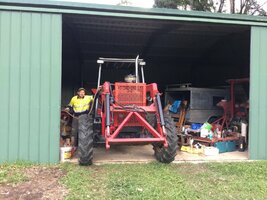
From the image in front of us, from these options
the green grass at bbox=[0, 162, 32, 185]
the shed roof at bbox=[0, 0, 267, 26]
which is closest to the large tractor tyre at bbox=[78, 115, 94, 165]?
the green grass at bbox=[0, 162, 32, 185]

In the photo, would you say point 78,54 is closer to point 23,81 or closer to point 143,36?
point 143,36

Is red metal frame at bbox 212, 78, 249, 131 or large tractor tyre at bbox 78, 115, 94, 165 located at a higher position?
red metal frame at bbox 212, 78, 249, 131

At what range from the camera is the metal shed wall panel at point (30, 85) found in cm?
618

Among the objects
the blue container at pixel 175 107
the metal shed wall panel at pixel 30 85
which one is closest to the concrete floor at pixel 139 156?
the metal shed wall panel at pixel 30 85

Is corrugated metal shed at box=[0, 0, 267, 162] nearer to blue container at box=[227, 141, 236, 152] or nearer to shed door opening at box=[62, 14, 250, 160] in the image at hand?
shed door opening at box=[62, 14, 250, 160]

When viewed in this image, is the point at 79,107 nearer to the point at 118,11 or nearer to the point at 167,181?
the point at 118,11

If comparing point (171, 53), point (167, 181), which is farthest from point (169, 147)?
point (171, 53)

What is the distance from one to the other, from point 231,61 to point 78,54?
19.4 feet

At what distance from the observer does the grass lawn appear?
15.6ft

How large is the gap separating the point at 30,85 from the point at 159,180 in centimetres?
308

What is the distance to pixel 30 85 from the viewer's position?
6246 mm

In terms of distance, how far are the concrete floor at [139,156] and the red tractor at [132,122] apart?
0.53 m

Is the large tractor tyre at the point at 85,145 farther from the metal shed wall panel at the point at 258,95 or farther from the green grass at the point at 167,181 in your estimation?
the metal shed wall panel at the point at 258,95

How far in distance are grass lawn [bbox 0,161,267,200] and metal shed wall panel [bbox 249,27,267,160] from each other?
2.83 ft
